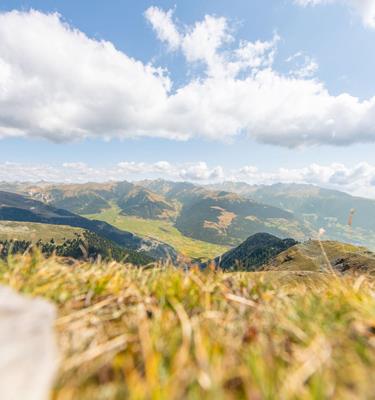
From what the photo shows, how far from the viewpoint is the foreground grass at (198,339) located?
2.74 meters

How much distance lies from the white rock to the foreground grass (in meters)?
0.33

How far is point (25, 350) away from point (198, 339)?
5.81ft

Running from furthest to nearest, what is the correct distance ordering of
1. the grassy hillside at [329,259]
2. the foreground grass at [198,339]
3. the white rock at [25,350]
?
the grassy hillside at [329,259], the foreground grass at [198,339], the white rock at [25,350]

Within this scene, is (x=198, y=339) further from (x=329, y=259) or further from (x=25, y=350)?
(x=329, y=259)

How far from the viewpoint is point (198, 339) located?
3.38m

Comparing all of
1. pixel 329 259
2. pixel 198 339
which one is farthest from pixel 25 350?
pixel 329 259

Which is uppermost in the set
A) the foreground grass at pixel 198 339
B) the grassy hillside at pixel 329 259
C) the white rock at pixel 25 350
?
the white rock at pixel 25 350

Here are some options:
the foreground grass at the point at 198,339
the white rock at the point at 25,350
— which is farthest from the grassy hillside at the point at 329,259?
the white rock at the point at 25,350

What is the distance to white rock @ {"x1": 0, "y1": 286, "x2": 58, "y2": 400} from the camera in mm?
2246

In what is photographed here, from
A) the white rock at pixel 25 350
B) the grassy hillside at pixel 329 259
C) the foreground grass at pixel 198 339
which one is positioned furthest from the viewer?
the grassy hillside at pixel 329 259

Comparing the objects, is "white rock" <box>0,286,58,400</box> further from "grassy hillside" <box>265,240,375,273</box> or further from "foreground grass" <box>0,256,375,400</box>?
"grassy hillside" <box>265,240,375,273</box>

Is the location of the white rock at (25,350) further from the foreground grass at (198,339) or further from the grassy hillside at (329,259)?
the grassy hillside at (329,259)

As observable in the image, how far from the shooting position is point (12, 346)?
96.3 inches

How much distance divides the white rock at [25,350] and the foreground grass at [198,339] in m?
0.33
